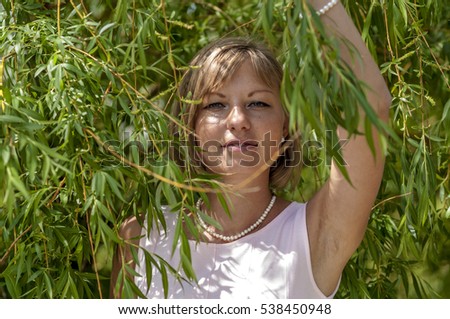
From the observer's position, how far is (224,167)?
6.05 feet

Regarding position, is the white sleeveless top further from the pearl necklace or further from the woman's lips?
the woman's lips

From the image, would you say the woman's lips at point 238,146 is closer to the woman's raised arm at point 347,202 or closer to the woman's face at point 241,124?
the woman's face at point 241,124

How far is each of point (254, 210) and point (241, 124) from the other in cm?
24

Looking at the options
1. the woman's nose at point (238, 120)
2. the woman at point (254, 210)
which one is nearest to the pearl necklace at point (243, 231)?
the woman at point (254, 210)

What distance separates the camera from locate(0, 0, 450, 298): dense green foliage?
1379 mm

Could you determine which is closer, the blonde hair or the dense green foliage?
the dense green foliage

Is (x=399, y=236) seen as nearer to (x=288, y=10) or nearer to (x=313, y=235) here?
(x=313, y=235)

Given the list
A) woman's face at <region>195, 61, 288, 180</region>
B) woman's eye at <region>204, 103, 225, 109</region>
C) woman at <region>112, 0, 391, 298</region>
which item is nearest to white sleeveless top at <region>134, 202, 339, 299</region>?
woman at <region>112, 0, 391, 298</region>

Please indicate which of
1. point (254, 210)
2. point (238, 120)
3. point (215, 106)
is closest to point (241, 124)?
point (238, 120)

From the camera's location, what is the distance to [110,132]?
1.82 metres

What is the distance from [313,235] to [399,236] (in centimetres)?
45

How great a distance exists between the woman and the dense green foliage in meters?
Answer: 0.08

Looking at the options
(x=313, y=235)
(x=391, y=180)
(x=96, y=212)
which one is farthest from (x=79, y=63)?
(x=391, y=180)

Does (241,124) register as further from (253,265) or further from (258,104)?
(253,265)
